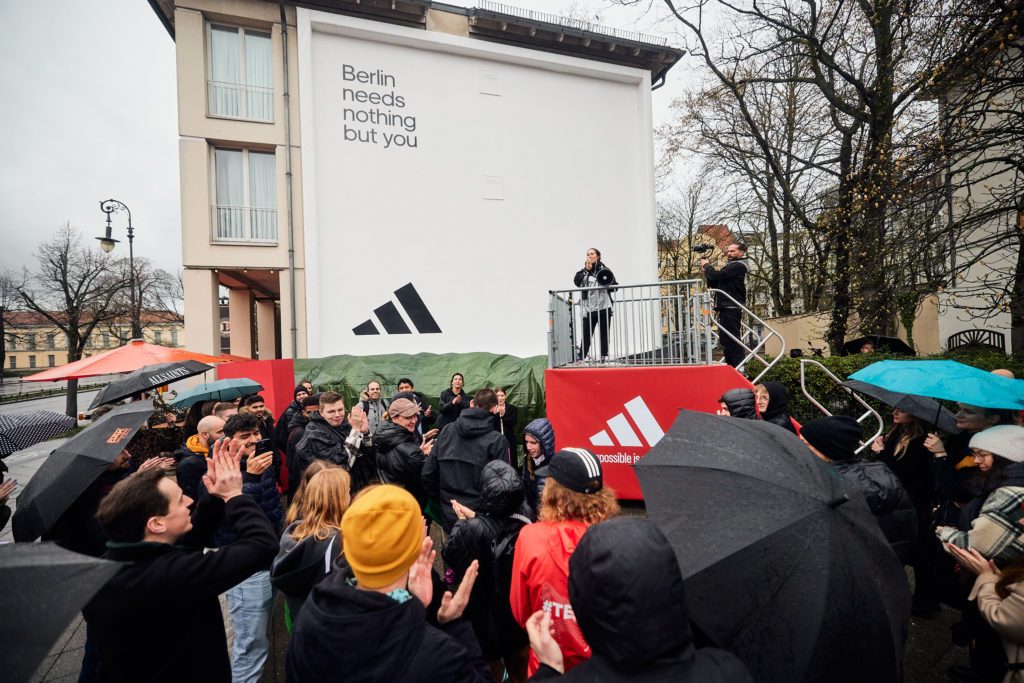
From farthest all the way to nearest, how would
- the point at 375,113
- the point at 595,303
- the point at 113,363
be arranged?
the point at 375,113 < the point at 595,303 < the point at 113,363

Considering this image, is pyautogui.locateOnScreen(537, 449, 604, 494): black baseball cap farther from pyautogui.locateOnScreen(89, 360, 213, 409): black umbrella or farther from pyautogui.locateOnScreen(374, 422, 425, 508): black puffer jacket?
pyautogui.locateOnScreen(89, 360, 213, 409): black umbrella

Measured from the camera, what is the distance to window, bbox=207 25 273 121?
12.1m

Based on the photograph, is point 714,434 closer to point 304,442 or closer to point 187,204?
point 304,442

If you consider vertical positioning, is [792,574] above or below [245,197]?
below

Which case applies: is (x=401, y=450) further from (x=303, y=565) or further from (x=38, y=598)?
(x=38, y=598)

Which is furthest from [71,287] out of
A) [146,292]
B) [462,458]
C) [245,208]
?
[462,458]

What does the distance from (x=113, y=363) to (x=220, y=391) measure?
1808mm

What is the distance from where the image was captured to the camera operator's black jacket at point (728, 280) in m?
7.62

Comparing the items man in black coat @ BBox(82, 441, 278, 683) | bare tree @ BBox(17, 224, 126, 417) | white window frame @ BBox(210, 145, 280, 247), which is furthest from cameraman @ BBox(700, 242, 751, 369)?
bare tree @ BBox(17, 224, 126, 417)

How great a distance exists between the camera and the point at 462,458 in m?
3.75

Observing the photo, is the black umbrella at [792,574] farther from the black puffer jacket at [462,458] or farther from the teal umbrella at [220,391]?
the teal umbrella at [220,391]

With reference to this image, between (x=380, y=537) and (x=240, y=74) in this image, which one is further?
(x=240, y=74)

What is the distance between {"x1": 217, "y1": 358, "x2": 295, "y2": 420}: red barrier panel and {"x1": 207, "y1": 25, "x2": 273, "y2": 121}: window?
631 cm

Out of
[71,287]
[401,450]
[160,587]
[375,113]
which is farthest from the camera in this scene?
[71,287]
